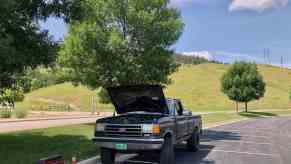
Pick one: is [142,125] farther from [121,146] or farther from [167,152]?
[167,152]

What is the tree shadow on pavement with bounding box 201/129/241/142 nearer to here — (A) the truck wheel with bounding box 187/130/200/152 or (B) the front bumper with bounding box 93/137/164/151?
(A) the truck wheel with bounding box 187/130/200/152

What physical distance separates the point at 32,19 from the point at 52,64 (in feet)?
5.22

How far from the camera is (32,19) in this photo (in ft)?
38.3

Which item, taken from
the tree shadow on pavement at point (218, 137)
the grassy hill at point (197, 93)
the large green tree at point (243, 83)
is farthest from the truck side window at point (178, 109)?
the grassy hill at point (197, 93)

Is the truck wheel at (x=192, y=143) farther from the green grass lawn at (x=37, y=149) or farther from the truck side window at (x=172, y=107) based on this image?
the green grass lawn at (x=37, y=149)

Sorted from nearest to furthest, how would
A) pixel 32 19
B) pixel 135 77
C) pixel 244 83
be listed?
pixel 32 19 < pixel 135 77 < pixel 244 83

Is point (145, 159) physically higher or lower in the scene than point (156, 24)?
lower

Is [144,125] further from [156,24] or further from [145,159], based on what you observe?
[156,24]

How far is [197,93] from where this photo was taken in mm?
99000

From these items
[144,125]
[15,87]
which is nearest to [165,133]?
[144,125]

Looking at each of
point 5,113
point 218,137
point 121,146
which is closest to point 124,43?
point 218,137

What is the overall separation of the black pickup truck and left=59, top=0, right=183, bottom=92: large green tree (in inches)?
384

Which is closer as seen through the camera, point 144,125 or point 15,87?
point 144,125

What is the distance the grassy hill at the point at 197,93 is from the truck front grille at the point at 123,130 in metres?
61.7
